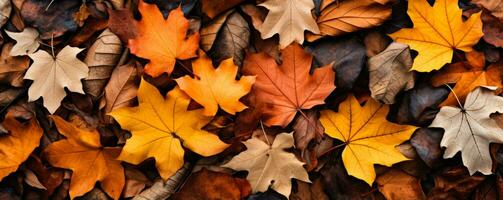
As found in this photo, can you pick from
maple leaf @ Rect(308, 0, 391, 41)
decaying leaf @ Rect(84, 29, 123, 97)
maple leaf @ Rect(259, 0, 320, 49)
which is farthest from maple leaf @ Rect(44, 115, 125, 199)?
maple leaf @ Rect(308, 0, 391, 41)

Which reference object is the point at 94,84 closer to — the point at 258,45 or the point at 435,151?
the point at 258,45

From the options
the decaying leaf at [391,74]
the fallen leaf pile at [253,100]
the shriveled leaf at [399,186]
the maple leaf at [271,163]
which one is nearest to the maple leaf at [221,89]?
the fallen leaf pile at [253,100]

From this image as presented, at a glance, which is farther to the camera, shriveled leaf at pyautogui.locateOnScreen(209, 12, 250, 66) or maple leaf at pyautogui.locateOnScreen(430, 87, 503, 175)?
shriveled leaf at pyautogui.locateOnScreen(209, 12, 250, 66)

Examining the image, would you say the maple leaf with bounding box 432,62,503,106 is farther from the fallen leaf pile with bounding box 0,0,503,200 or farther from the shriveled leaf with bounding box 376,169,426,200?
the shriveled leaf with bounding box 376,169,426,200

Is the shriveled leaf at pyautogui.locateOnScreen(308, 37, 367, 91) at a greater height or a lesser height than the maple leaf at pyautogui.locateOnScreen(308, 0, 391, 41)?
lesser

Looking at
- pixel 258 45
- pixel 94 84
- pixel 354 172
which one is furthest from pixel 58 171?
pixel 354 172

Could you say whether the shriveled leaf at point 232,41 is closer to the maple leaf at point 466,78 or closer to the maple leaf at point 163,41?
the maple leaf at point 163,41

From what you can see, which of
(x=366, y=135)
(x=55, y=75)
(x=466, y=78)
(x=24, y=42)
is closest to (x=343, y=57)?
(x=366, y=135)
